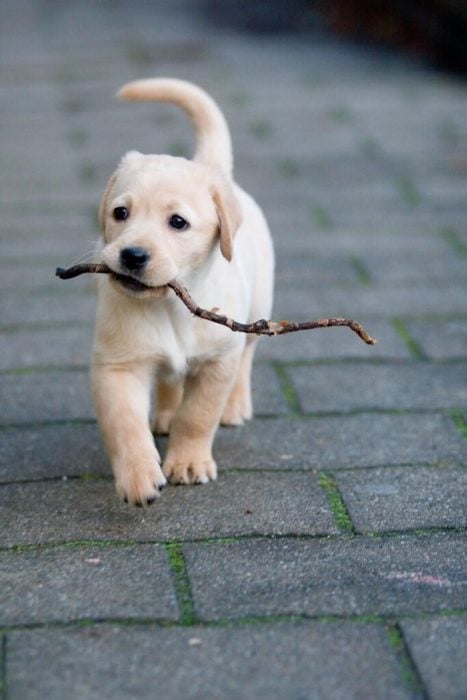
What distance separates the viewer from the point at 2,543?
2.97 meters

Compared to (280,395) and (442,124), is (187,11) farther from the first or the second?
(280,395)

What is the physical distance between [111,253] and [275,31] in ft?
28.3

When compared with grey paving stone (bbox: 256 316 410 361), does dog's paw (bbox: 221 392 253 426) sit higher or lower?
higher

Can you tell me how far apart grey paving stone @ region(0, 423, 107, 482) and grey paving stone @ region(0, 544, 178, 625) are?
527 millimetres

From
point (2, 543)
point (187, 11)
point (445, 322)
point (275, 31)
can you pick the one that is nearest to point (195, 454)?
point (2, 543)

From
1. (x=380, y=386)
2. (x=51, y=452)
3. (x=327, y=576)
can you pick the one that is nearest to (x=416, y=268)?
(x=380, y=386)

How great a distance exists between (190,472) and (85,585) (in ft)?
2.25

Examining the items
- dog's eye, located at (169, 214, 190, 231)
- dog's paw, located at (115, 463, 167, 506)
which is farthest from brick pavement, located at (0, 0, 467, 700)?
dog's eye, located at (169, 214, 190, 231)

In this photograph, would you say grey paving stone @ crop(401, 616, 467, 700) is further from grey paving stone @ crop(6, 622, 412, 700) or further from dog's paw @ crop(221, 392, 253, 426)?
dog's paw @ crop(221, 392, 253, 426)

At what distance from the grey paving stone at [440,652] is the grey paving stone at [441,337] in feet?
6.34

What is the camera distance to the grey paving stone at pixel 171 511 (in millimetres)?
3035

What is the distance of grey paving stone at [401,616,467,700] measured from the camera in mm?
2350

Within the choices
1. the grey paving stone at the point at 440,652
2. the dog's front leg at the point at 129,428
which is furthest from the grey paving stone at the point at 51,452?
the grey paving stone at the point at 440,652

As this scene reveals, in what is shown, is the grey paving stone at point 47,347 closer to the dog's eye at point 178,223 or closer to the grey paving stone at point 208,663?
the dog's eye at point 178,223
